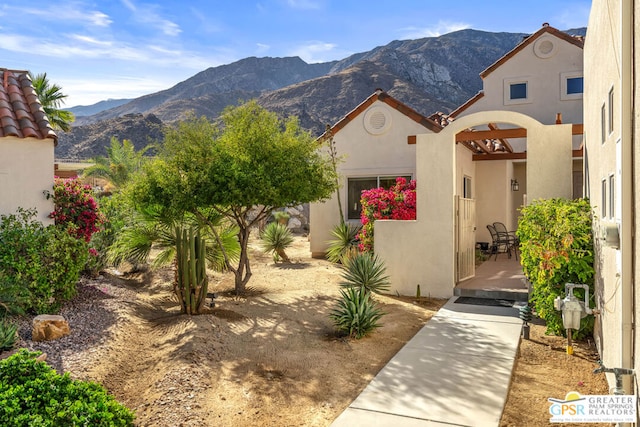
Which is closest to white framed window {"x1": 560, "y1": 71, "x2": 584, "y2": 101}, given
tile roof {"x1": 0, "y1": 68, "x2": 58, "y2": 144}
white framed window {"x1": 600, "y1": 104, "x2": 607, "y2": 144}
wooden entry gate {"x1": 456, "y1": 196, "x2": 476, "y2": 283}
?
wooden entry gate {"x1": 456, "y1": 196, "x2": 476, "y2": 283}

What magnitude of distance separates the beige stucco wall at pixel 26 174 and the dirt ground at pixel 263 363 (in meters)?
2.67

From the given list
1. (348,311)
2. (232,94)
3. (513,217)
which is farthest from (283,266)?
(232,94)

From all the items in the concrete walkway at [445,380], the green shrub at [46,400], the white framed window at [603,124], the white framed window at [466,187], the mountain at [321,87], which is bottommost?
the concrete walkway at [445,380]

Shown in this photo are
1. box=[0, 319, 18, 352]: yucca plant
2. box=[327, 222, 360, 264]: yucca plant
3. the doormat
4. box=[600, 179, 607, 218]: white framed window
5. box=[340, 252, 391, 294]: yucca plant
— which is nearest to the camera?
box=[600, 179, 607, 218]: white framed window

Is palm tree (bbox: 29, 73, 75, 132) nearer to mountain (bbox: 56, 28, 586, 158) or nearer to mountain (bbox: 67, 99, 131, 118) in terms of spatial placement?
mountain (bbox: 56, 28, 586, 158)

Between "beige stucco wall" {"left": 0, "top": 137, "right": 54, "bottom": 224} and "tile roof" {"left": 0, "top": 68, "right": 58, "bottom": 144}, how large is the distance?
0.67 feet

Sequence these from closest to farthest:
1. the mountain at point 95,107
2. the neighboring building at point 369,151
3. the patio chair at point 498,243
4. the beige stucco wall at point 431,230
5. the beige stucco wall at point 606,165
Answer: the beige stucco wall at point 606,165 < the beige stucco wall at point 431,230 < the patio chair at point 498,243 < the neighboring building at point 369,151 < the mountain at point 95,107

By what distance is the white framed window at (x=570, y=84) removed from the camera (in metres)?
17.9

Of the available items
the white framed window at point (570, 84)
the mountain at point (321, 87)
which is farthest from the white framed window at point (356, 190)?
the mountain at point (321, 87)

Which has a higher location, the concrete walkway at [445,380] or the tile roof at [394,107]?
the tile roof at [394,107]

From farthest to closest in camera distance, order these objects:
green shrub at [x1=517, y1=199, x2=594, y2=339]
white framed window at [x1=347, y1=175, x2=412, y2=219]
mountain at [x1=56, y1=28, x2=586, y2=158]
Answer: mountain at [x1=56, y1=28, x2=586, y2=158]
white framed window at [x1=347, y1=175, x2=412, y2=219]
green shrub at [x1=517, y1=199, x2=594, y2=339]

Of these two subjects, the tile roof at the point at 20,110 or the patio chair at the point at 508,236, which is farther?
the patio chair at the point at 508,236

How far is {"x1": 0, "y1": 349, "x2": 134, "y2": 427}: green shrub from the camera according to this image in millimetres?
3531

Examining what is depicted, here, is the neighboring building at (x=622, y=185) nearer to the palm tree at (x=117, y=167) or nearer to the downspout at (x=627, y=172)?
the downspout at (x=627, y=172)
